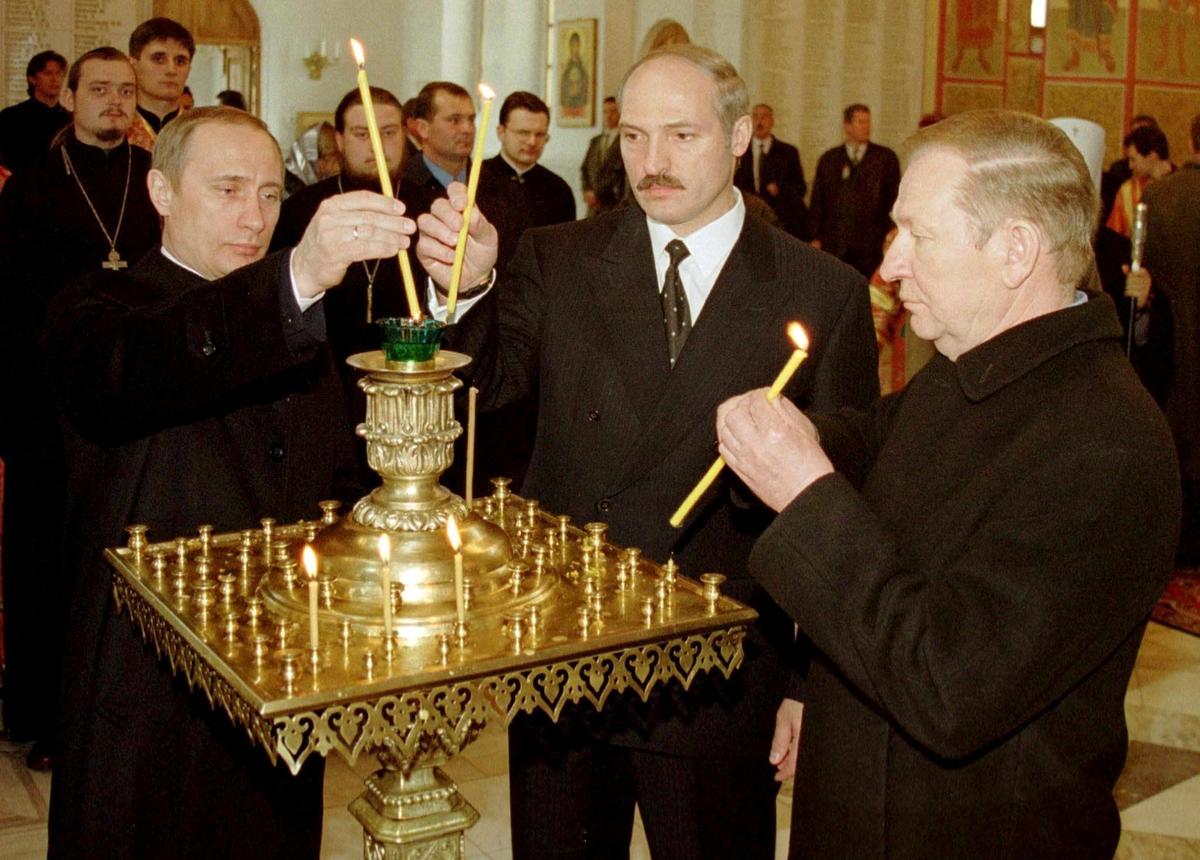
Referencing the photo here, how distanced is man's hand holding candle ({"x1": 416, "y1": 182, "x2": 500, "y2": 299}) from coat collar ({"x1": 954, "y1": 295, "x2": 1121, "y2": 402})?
81 centimetres

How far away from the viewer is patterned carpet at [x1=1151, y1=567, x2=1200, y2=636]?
21.2 ft

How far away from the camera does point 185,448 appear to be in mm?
2637

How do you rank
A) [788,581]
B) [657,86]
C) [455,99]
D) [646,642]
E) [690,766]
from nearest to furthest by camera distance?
[646,642]
[788,581]
[690,766]
[657,86]
[455,99]

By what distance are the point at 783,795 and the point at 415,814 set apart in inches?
105

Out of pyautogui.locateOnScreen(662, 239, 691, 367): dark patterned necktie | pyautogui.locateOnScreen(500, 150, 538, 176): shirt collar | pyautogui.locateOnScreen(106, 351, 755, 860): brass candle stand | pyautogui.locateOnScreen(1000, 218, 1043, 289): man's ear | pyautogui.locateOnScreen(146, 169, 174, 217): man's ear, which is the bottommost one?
pyautogui.locateOnScreen(106, 351, 755, 860): brass candle stand

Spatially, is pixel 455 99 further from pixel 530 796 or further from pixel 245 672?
pixel 245 672

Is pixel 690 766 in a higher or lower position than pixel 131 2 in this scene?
lower

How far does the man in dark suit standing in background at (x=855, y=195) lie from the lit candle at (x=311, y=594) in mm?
10935

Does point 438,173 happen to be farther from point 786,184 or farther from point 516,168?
point 786,184

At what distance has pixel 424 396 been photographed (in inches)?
76.4

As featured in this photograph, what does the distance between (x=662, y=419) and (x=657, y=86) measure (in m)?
0.71

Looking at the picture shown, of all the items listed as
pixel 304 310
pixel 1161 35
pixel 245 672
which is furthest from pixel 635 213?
pixel 1161 35

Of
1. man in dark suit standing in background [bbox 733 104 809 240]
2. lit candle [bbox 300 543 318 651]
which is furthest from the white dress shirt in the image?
man in dark suit standing in background [bbox 733 104 809 240]

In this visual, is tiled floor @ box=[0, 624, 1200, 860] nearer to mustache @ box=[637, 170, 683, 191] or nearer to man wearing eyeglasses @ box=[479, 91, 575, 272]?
mustache @ box=[637, 170, 683, 191]
